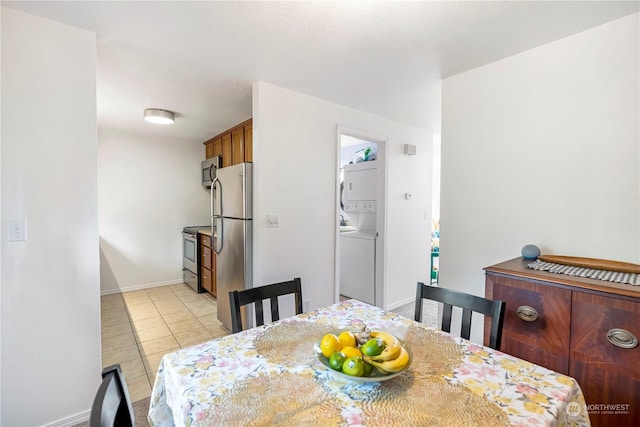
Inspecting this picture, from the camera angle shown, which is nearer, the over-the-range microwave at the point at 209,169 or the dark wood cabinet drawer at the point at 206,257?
the dark wood cabinet drawer at the point at 206,257

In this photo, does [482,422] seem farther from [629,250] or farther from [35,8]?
[35,8]

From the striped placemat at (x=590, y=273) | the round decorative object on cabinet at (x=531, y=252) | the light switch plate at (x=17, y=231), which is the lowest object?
the striped placemat at (x=590, y=273)

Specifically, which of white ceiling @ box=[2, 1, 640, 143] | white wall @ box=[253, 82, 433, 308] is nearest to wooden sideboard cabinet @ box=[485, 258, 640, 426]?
white ceiling @ box=[2, 1, 640, 143]

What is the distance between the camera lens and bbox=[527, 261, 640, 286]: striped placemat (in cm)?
138

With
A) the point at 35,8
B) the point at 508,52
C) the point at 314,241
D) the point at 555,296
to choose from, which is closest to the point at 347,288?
the point at 314,241

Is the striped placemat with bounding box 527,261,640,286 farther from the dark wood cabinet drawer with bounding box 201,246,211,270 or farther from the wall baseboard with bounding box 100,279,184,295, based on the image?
the wall baseboard with bounding box 100,279,184,295

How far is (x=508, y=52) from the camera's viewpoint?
1.98 meters

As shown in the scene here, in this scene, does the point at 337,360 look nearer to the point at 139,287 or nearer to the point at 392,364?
the point at 392,364

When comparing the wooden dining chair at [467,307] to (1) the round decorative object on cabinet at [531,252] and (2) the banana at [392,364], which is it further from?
(1) the round decorative object on cabinet at [531,252]

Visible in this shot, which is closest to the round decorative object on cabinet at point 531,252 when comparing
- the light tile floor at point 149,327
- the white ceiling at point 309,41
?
the white ceiling at point 309,41

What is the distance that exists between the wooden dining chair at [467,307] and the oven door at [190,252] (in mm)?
3542

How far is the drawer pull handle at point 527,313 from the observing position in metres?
1.46

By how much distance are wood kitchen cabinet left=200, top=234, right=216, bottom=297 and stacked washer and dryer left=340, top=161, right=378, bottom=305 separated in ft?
5.57

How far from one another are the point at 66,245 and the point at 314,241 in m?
1.81
